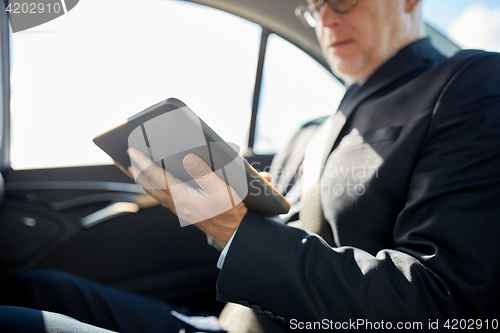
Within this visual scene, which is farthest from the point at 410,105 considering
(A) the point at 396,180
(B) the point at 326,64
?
(B) the point at 326,64

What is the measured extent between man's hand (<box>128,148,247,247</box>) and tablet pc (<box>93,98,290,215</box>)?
0.01 metres

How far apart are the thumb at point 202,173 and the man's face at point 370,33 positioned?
796 millimetres

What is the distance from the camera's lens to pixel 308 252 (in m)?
0.68

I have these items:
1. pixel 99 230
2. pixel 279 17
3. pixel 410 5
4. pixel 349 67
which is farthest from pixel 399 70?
pixel 99 230

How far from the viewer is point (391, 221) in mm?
835

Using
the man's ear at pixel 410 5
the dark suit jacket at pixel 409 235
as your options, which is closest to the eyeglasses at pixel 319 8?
the man's ear at pixel 410 5

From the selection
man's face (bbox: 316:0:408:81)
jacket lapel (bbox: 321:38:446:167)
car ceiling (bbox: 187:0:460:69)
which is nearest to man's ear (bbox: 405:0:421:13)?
man's face (bbox: 316:0:408:81)

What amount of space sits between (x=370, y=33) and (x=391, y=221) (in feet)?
2.29

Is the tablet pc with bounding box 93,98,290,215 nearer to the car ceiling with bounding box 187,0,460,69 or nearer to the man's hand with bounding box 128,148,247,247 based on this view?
the man's hand with bounding box 128,148,247,247

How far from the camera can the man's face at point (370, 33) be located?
115 cm

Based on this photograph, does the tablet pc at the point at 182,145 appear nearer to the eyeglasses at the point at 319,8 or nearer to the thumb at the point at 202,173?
the thumb at the point at 202,173

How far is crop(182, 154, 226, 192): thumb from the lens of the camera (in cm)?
65

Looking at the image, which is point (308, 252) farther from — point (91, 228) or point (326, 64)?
point (326, 64)

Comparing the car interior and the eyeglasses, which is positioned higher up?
the eyeglasses
